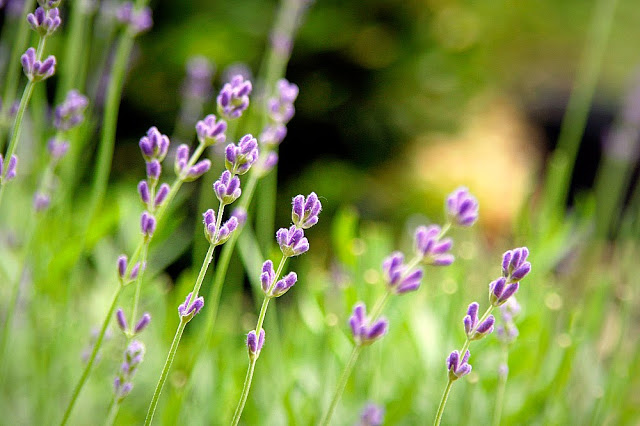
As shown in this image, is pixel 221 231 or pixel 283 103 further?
pixel 283 103

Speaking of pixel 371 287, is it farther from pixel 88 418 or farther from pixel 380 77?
pixel 380 77

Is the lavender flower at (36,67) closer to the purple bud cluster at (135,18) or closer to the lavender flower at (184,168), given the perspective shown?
the lavender flower at (184,168)

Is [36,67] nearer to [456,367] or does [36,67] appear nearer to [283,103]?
[283,103]

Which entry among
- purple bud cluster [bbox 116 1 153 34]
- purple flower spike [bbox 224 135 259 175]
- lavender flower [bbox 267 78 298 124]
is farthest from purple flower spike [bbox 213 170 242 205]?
purple bud cluster [bbox 116 1 153 34]

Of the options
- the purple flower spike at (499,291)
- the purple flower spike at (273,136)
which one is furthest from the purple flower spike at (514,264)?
the purple flower spike at (273,136)

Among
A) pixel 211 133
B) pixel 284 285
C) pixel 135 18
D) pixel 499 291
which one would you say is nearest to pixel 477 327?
pixel 499 291

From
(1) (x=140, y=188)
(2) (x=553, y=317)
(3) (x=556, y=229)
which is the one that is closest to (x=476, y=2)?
(3) (x=556, y=229)

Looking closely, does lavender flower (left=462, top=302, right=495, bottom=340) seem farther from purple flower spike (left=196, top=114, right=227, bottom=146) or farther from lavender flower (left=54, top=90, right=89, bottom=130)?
lavender flower (left=54, top=90, right=89, bottom=130)
